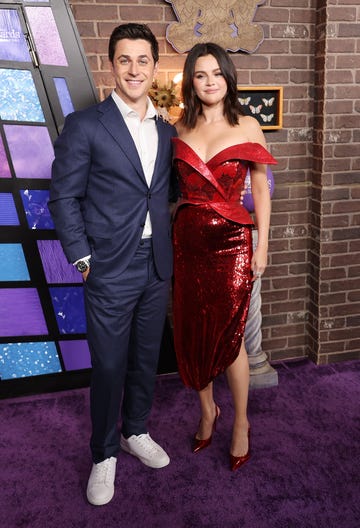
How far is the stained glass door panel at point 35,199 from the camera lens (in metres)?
2.44

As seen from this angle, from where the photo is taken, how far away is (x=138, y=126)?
1.96 meters

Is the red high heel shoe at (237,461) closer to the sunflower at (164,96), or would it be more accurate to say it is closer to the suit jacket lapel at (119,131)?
the suit jacket lapel at (119,131)

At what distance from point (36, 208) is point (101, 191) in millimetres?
865

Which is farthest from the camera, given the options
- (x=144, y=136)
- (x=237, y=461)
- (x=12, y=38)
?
(x=12, y=38)

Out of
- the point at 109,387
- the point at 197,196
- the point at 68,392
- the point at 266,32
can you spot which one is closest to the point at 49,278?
the point at 68,392

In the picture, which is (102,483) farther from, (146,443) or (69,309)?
(69,309)

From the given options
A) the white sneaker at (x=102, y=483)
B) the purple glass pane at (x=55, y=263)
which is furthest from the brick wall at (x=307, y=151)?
the white sneaker at (x=102, y=483)

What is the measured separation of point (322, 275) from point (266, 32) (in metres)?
1.39

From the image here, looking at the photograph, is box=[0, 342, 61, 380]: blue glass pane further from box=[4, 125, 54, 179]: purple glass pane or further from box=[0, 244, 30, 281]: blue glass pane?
box=[4, 125, 54, 179]: purple glass pane

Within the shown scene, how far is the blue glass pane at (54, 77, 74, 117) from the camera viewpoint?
8.22ft

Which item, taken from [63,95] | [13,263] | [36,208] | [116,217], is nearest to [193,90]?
[116,217]

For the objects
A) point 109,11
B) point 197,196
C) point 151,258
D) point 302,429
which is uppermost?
point 109,11

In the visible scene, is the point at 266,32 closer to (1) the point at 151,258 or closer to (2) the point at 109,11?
(2) the point at 109,11

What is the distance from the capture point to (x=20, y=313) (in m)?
2.78
